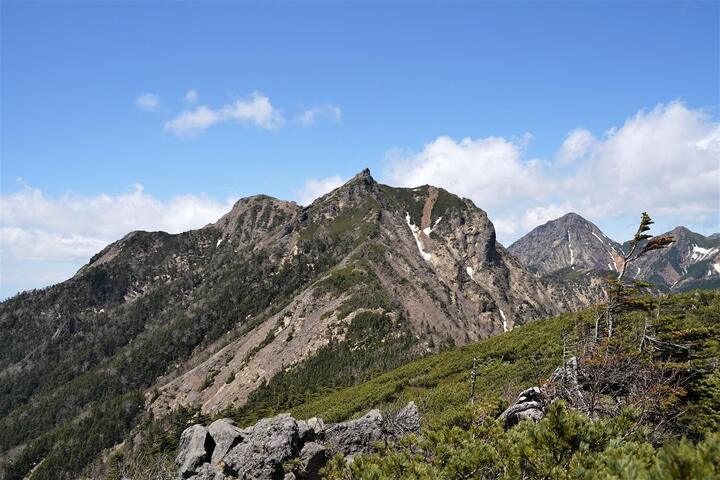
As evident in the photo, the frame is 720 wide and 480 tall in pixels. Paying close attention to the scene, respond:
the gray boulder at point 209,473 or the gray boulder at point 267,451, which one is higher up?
the gray boulder at point 267,451

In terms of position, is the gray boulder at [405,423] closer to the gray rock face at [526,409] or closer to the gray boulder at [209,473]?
the gray rock face at [526,409]

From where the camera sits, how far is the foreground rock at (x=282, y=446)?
98.4 feet

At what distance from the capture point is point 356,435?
33.8 meters

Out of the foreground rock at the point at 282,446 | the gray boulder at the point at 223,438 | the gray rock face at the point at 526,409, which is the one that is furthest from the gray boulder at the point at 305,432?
the gray rock face at the point at 526,409

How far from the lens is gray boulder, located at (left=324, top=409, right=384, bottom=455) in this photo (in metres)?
33.1

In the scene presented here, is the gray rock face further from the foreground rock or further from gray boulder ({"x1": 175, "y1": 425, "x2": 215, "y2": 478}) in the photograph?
gray boulder ({"x1": 175, "y1": 425, "x2": 215, "y2": 478})

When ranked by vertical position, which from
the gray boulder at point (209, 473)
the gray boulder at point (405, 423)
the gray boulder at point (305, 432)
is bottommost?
the gray boulder at point (209, 473)

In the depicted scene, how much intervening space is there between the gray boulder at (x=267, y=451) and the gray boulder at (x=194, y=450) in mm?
5284

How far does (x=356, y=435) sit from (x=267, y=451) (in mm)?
6907

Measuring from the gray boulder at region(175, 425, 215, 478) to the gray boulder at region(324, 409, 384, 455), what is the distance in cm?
1114

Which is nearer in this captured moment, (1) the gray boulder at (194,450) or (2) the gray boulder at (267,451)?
(2) the gray boulder at (267,451)

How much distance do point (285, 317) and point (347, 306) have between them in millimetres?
26349

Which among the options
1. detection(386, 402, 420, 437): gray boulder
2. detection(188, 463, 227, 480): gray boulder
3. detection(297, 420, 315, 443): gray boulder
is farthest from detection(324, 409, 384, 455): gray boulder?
detection(188, 463, 227, 480): gray boulder

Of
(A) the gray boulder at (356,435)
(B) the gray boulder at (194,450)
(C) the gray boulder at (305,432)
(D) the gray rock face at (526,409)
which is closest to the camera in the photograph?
(D) the gray rock face at (526,409)
